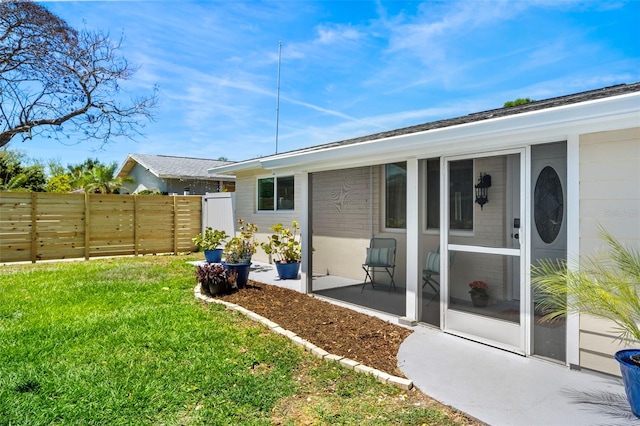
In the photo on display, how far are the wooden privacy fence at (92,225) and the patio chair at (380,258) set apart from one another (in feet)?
29.0

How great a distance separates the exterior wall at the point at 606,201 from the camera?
10.6 ft

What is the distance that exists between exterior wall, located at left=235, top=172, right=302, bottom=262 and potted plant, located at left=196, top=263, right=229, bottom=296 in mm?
3695

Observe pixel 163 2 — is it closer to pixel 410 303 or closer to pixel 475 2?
pixel 475 2

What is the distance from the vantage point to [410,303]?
5.04 meters

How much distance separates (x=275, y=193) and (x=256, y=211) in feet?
3.48

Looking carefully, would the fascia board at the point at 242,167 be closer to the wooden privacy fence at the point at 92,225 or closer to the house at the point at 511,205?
the wooden privacy fence at the point at 92,225

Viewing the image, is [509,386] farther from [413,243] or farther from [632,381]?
[413,243]

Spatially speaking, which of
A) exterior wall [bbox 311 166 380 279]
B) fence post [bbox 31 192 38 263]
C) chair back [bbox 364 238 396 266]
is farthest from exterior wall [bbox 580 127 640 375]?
fence post [bbox 31 192 38 263]

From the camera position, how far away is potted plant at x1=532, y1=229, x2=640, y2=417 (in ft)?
9.12

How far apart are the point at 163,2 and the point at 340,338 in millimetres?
8066

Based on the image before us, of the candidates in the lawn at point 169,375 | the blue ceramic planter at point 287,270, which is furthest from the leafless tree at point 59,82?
the blue ceramic planter at point 287,270

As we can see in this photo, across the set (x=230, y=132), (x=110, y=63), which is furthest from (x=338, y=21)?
(x=230, y=132)

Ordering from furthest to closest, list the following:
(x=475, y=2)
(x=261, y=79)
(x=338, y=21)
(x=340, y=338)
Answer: (x=261, y=79) → (x=338, y=21) → (x=475, y=2) → (x=340, y=338)

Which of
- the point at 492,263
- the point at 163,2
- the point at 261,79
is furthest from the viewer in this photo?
the point at 261,79
